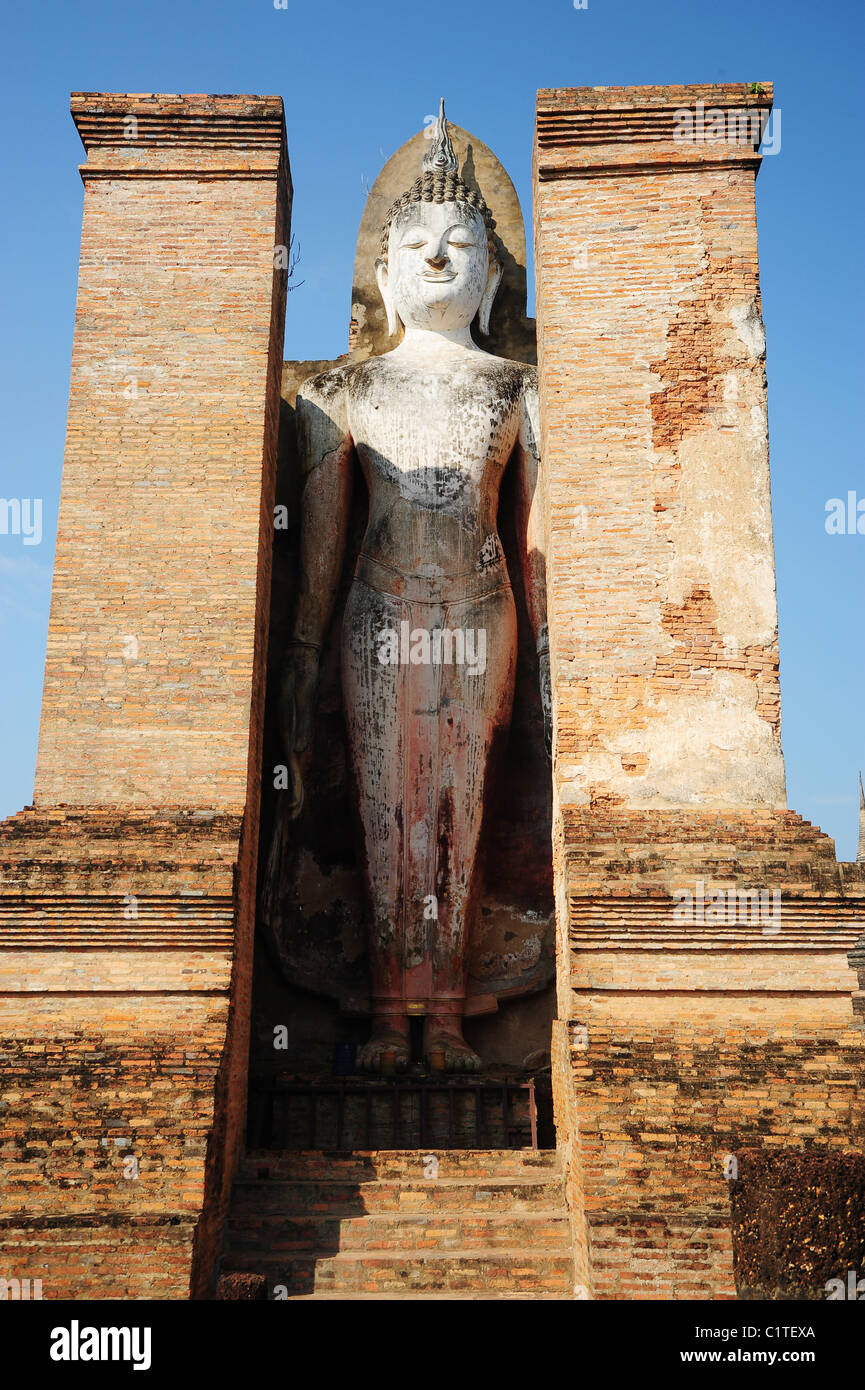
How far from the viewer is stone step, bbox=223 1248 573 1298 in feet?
24.4

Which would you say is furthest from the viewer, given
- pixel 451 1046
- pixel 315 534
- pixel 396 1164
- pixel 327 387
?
pixel 327 387

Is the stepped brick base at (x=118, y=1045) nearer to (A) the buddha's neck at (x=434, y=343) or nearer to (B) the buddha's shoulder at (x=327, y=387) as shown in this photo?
(B) the buddha's shoulder at (x=327, y=387)

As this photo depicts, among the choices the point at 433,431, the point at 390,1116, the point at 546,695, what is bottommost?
the point at 390,1116

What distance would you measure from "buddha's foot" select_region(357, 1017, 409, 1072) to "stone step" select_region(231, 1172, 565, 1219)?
1.23 metres

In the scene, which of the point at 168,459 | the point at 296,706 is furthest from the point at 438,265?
the point at 296,706

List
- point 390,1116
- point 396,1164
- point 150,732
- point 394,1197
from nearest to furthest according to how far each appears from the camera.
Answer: point 394,1197 → point 396,1164 → point 150,732 → point 390,1116

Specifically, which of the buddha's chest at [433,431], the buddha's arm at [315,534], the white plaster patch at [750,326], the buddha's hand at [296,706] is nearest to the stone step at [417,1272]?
the buddha's hand at [296,706]

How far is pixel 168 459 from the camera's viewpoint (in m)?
9.20

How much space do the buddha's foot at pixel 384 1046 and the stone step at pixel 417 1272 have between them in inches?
66.1

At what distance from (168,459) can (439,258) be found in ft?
8.97

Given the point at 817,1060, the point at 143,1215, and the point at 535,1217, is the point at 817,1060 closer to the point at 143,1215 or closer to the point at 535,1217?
the point at 535,1217

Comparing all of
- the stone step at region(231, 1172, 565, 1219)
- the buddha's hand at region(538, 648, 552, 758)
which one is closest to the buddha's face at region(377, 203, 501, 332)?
the buddha's hand at region(538, 648, 552, 758)

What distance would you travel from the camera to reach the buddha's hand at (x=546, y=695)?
9344 millimetres

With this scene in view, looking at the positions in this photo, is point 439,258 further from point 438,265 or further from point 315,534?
point 315,534
